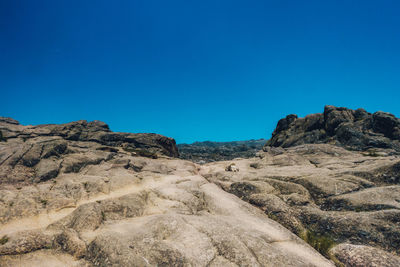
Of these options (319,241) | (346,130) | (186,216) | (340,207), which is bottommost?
(319,241)

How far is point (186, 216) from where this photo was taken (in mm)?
23438

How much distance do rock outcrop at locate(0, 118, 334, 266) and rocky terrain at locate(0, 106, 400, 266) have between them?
4.0 inches

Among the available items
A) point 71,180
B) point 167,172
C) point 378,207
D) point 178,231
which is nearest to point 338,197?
point 378,207

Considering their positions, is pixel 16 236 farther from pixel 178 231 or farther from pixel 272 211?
pixel 272 211

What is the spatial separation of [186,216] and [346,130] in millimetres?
78391

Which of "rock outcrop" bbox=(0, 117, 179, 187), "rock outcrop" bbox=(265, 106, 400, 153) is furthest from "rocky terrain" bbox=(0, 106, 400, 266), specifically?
"rock outcrop" bbox=(265, 106, 400, 153)

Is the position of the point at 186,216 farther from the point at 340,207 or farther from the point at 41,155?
the point at 41,155

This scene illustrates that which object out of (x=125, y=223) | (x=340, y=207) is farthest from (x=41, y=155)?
(x=340, y=207)

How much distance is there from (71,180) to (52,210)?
10363 mm

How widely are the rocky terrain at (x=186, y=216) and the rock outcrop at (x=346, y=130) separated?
38.4m

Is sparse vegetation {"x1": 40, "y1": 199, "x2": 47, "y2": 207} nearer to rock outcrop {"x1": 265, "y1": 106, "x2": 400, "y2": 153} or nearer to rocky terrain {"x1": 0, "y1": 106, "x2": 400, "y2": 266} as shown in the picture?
rocky terrain {"x1": 0, "y1": 106, "x2": 400, "y2": 266}

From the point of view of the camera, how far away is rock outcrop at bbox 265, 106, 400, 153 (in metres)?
69.8

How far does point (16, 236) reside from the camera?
59.9 feet

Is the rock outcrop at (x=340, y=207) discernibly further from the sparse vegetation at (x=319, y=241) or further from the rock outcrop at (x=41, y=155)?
the rock outcrop at (x=41, y=155)
